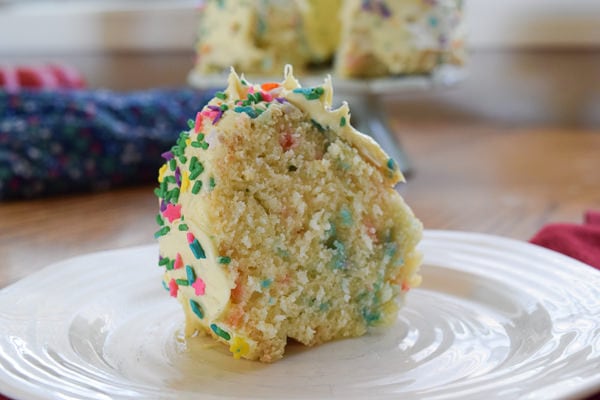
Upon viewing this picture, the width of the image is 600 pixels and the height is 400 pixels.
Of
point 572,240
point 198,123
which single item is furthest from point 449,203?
point 198,123

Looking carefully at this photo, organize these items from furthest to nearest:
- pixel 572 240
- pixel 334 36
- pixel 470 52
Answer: pixel 470 52, pixel 334 36, pixel 572 240

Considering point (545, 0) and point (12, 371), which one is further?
point (545, 0)

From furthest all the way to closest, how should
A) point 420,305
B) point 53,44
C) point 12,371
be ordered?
Result: point 53,44 < point 420,305 < point 12,371

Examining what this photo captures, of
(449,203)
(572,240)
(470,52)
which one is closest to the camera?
(572,240)

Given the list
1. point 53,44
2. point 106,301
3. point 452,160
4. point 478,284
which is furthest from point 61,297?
point 53,44

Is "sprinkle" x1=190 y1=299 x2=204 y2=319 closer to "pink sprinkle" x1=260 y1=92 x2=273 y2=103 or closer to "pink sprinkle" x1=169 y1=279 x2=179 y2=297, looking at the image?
"pink sprinkle" x1=169 y1=279 x2=179 y2=297

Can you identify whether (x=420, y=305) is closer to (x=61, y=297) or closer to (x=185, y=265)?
(x=185, y=265)

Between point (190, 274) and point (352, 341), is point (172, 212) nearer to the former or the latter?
point (190, 274)
